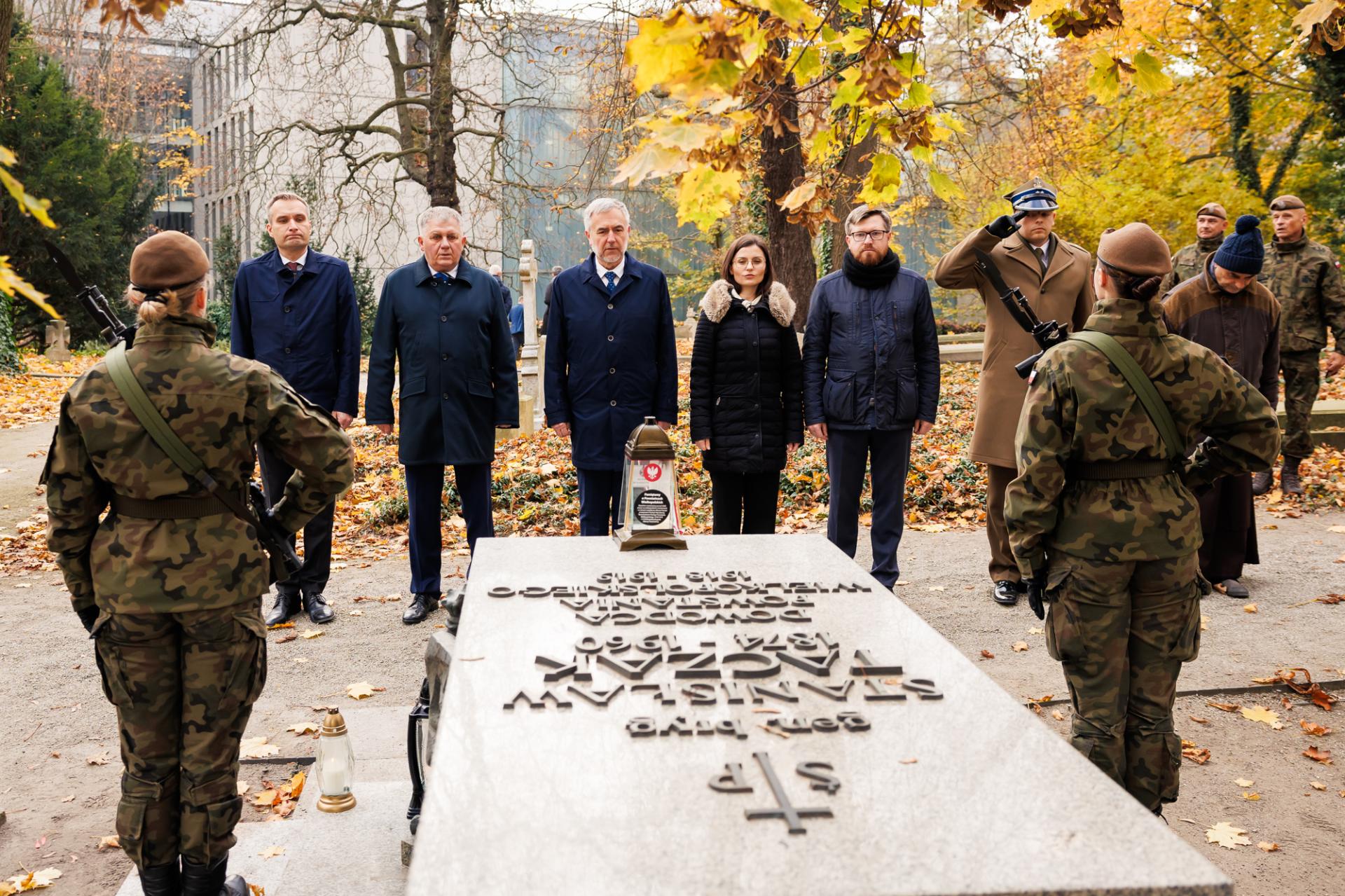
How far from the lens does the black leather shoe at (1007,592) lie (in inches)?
278

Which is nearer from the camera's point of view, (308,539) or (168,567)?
(168,567)

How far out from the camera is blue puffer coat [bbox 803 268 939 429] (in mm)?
6551

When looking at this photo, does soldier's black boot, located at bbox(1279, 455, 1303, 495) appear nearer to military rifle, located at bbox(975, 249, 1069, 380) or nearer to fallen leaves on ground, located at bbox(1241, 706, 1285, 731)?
fallen leaves on ground, located at bbox(1241, 706, 1285, 731)

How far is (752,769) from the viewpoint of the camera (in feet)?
7.81

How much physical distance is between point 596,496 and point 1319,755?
3.86 m

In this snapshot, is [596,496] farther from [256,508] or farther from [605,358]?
[256,508]

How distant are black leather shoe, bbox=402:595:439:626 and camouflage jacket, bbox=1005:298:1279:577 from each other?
4143mm

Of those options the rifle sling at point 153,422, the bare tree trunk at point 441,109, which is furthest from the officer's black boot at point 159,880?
the bare tree trunk at point 441,109

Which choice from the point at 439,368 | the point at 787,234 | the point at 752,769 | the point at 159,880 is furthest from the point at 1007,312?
the point at 787,234

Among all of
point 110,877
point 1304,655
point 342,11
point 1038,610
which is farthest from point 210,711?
point 342,11

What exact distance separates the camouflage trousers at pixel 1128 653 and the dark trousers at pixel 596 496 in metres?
3.22

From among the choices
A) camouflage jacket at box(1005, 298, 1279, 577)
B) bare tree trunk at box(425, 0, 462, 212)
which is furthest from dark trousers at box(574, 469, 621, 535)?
bare tree trunk at box(425, 0, 462, 212)

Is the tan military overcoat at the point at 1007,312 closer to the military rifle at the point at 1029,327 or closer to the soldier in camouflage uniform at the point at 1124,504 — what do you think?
the military rifle at the point at 1029,327

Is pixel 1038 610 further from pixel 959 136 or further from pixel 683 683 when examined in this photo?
pixel 959 136
